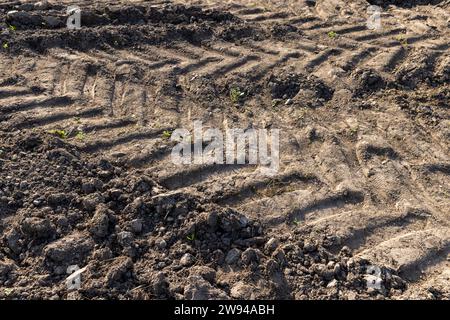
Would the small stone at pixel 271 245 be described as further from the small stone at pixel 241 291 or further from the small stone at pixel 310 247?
the small stone at pixel 241 291

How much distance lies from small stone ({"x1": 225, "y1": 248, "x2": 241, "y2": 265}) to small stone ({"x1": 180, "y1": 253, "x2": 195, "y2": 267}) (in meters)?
0.25

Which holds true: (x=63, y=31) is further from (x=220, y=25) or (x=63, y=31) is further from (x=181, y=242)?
(x=181, y=242)

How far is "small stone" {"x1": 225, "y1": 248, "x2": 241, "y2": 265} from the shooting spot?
331 centimetres

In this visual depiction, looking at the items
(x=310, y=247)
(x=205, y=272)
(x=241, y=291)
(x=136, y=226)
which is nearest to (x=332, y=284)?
(x=310, y=247)

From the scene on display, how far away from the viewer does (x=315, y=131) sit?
466 centimetres

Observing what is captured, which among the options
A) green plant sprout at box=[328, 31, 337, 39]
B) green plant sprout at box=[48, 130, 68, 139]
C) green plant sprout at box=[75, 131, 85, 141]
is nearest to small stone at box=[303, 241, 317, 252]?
green plant sprout at box=[75, 131, 85, 141]

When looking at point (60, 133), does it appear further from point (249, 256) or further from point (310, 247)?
point (310, 247)

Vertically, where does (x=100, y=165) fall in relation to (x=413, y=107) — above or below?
below

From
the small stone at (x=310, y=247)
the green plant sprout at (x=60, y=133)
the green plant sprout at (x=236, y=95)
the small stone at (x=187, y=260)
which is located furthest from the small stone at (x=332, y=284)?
the green plant sprout at (x=60, y=133)

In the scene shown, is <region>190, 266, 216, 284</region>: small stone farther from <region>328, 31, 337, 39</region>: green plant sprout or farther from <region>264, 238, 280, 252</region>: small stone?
<region>328, 31, 337, 39</region>: green plant sprout

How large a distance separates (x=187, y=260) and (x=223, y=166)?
1143 mm

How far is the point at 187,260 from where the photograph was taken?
328 cm

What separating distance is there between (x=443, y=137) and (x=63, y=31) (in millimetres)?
4489
